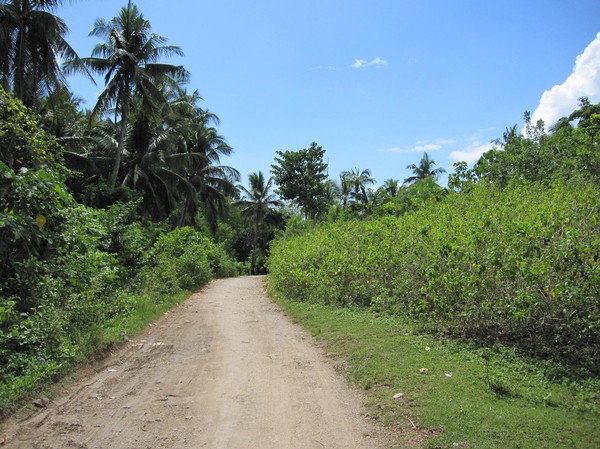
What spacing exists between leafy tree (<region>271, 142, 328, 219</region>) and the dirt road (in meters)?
25.3

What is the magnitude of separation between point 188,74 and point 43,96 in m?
9.20

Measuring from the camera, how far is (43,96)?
1753cm

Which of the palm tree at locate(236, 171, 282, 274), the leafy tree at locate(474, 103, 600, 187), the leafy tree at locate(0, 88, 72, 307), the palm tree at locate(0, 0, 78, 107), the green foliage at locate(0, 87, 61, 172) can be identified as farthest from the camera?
the palm tree at locate(236, 171, 282, 274)

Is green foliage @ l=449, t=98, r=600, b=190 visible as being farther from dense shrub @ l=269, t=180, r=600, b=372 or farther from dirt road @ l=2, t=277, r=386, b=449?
dirt road @ l=2, t=277, r=386, b=449

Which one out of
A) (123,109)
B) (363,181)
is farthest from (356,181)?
(123,109)

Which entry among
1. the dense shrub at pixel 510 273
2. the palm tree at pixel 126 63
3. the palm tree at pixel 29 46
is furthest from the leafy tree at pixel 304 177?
the dense shrub at pixel 510 273

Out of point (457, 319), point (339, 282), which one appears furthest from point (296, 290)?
point (457, 319)

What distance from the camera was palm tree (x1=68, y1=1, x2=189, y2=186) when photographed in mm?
22641

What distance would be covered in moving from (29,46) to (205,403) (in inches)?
652

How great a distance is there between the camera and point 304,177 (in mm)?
32844

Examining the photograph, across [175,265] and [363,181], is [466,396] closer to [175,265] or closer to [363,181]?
[175,265]

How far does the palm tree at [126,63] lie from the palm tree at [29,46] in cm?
559

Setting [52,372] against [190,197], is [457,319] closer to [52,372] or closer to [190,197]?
[52,372]

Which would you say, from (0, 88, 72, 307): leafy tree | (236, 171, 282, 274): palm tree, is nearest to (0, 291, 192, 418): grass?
(0, 88, 72, 307): leafy tree
